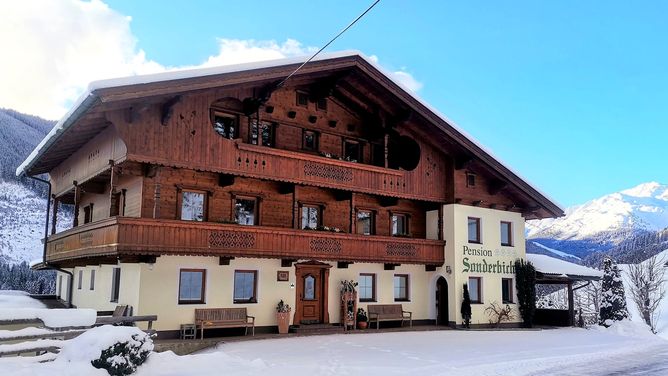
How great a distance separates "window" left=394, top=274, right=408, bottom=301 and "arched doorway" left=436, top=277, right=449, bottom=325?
1494 millimetres

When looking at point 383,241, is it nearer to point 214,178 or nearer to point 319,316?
point 319,316

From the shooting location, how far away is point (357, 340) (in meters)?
19.3

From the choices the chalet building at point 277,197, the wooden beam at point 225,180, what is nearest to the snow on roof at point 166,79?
the chalet building at point 277,197

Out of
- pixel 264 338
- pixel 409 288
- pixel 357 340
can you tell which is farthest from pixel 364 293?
pixel 264 338

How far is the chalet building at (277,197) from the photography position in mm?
17906

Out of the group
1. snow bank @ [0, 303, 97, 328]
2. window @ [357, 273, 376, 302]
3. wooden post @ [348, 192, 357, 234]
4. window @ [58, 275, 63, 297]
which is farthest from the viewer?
window @ [58, 275, 63, 297]

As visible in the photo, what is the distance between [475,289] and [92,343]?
18.8m

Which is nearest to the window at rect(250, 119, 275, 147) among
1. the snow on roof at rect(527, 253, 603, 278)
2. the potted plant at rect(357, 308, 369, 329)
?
the potted plant at rect(357, 308, 369, 329)

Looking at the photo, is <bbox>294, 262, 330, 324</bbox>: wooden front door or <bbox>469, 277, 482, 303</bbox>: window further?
<bbox>469, 277, 482, 303</bbox>: window

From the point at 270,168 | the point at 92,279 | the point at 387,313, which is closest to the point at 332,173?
the point at 270,168

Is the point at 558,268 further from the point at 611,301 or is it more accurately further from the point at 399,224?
the point at 399,224

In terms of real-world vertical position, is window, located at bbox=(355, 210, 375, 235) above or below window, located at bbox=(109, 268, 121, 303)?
above

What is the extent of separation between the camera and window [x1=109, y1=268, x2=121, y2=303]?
20.4 metres

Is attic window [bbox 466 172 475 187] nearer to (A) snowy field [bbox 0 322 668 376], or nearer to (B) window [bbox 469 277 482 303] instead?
(B) window [bbox 469 277 482 303]
